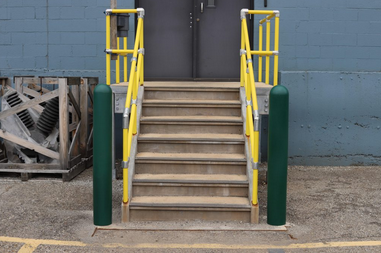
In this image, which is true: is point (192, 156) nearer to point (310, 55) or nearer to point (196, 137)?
point (196, 137)

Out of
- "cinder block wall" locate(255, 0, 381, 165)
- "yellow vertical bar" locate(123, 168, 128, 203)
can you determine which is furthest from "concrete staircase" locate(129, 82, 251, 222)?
"cinder block wall" locate(255, 0, 381, 165)

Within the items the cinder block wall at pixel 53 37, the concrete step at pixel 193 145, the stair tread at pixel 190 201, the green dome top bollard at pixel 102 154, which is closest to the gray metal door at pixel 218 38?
the cinder block wall at pixel 53 37

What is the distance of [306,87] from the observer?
833 cm

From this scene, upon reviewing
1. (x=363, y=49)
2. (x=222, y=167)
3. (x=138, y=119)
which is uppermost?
(x=363, y=49)

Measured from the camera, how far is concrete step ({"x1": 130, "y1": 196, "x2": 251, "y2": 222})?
5328 millimetres

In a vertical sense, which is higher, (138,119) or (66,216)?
(138,119)

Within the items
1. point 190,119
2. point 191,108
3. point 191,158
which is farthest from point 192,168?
point 191,108

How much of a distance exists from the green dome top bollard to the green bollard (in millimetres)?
1678

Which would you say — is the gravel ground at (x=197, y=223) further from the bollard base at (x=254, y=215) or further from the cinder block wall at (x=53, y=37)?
the cinder block wall at (x=53, y=37)

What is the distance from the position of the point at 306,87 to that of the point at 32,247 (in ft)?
17.5

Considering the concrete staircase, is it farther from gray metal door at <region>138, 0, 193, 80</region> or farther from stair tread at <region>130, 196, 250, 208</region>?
gray metal door at <region>138, 0, 193, 80</region>

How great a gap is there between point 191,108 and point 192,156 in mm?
975

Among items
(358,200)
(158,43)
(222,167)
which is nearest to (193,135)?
(222,167)

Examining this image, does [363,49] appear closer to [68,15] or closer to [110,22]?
[110,22]
